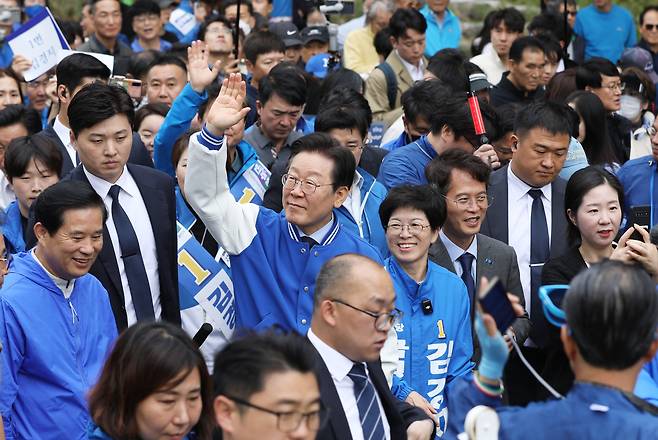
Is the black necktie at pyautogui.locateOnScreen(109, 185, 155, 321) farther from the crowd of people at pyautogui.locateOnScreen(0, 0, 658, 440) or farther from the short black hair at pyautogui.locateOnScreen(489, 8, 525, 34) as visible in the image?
the short black hair at pyautogui.locateOnScreen(489, 8, 525, 34)

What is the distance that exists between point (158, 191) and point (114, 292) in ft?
1.92

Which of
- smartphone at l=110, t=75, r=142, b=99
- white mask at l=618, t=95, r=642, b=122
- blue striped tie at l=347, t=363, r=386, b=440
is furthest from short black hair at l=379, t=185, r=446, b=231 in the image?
white mask at l=618, t=95, r=642, b=122

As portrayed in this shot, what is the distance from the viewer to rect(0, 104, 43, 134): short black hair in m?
7.71

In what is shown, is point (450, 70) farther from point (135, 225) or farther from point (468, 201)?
point (135, 225)

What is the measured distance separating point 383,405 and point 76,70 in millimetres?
3739

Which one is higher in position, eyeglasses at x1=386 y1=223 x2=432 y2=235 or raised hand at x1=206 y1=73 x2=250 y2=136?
raised hand at x1=206 y1=73 x2=250 y2=136

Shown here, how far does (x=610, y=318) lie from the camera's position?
315cm

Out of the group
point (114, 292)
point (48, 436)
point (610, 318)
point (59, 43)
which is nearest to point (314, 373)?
point (610, 318)

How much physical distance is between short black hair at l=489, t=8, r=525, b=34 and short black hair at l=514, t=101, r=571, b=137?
4812mm

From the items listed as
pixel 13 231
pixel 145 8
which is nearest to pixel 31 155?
pixel 13 231

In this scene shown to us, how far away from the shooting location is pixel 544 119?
6.62 meters

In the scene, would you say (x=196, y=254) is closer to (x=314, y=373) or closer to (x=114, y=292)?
(x=114, y=292)

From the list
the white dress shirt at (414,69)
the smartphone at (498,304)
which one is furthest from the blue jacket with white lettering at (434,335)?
the white dress shirt at (414,69)

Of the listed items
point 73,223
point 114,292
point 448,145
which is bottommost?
point 114,292
